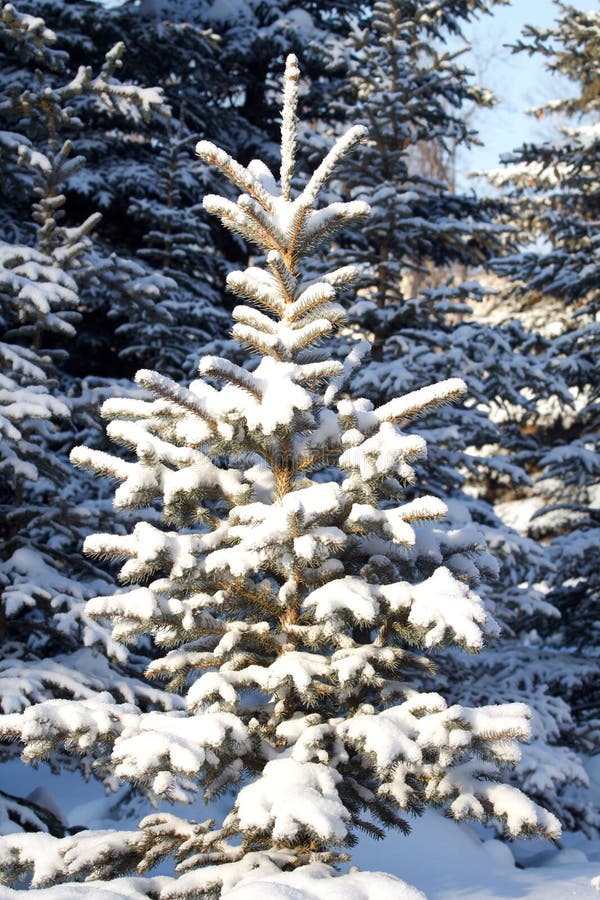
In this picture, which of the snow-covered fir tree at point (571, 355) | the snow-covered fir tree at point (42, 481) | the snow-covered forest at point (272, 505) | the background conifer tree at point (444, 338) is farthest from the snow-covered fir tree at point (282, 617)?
the snow-covered fir tree at point (571, 355)

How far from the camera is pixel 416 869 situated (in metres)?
5.18

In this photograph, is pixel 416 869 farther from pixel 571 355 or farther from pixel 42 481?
pixel 571 355

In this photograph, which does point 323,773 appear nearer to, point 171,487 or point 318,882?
point 318,882

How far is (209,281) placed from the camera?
11.4 metres

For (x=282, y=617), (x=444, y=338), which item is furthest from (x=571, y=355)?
(x=282, y=617)

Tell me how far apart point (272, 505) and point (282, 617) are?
1.95ft

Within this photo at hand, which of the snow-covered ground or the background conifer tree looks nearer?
the snow-covered ground

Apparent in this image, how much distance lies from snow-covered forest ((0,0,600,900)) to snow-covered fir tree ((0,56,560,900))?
0.6 inches

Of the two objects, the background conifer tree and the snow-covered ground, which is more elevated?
the background conifer tree

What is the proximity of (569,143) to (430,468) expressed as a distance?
5731 millimetres

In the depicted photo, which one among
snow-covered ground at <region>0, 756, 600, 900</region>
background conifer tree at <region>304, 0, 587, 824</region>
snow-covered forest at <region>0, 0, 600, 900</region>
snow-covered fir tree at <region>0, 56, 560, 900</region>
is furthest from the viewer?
background conifer tree at <region>304, 0, 587, 824</region>

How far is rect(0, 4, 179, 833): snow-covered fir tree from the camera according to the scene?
5.38m

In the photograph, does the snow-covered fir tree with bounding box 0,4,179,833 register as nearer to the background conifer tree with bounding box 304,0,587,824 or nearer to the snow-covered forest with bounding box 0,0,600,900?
the snow-covered forest with bounding box 0,0,600,900

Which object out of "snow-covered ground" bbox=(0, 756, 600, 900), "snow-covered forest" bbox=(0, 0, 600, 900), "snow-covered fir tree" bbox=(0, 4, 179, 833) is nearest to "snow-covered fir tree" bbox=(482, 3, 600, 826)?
"snow-covered forest" bbox=(0, 0, 600, 900)
